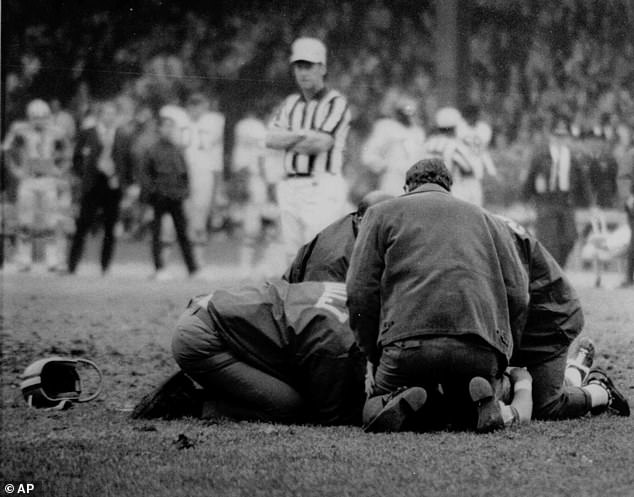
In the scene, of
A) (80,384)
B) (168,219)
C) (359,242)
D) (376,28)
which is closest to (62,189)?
(168,219)

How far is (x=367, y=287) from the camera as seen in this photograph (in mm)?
3959

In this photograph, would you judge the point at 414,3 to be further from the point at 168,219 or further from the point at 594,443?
the point at 594,443

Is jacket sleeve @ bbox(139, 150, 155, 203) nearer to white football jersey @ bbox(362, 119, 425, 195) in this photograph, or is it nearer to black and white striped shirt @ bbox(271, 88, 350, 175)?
black and white striped shirt @ bbox(271, 88, 350, 175)

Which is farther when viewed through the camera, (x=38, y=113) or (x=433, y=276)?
(x=38, y=113)

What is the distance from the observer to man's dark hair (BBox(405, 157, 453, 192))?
13.5 feet

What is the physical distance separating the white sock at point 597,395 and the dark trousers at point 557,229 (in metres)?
1.11

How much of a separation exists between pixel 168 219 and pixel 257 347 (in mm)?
1665

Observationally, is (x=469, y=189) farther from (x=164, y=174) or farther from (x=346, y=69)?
(x=164, y=174)

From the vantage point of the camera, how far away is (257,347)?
4203 mm

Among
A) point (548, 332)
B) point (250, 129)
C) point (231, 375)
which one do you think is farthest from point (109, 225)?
point (548, 332)

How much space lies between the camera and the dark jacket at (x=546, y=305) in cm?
419

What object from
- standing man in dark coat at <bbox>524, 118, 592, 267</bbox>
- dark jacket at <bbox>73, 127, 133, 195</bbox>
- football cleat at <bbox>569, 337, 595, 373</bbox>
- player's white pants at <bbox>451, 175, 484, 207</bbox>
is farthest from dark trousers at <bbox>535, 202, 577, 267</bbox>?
dark jacket at <bbox>73, 127, 133, 195</bbox>

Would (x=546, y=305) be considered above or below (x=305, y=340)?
above

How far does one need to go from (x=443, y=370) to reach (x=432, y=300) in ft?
0.79
